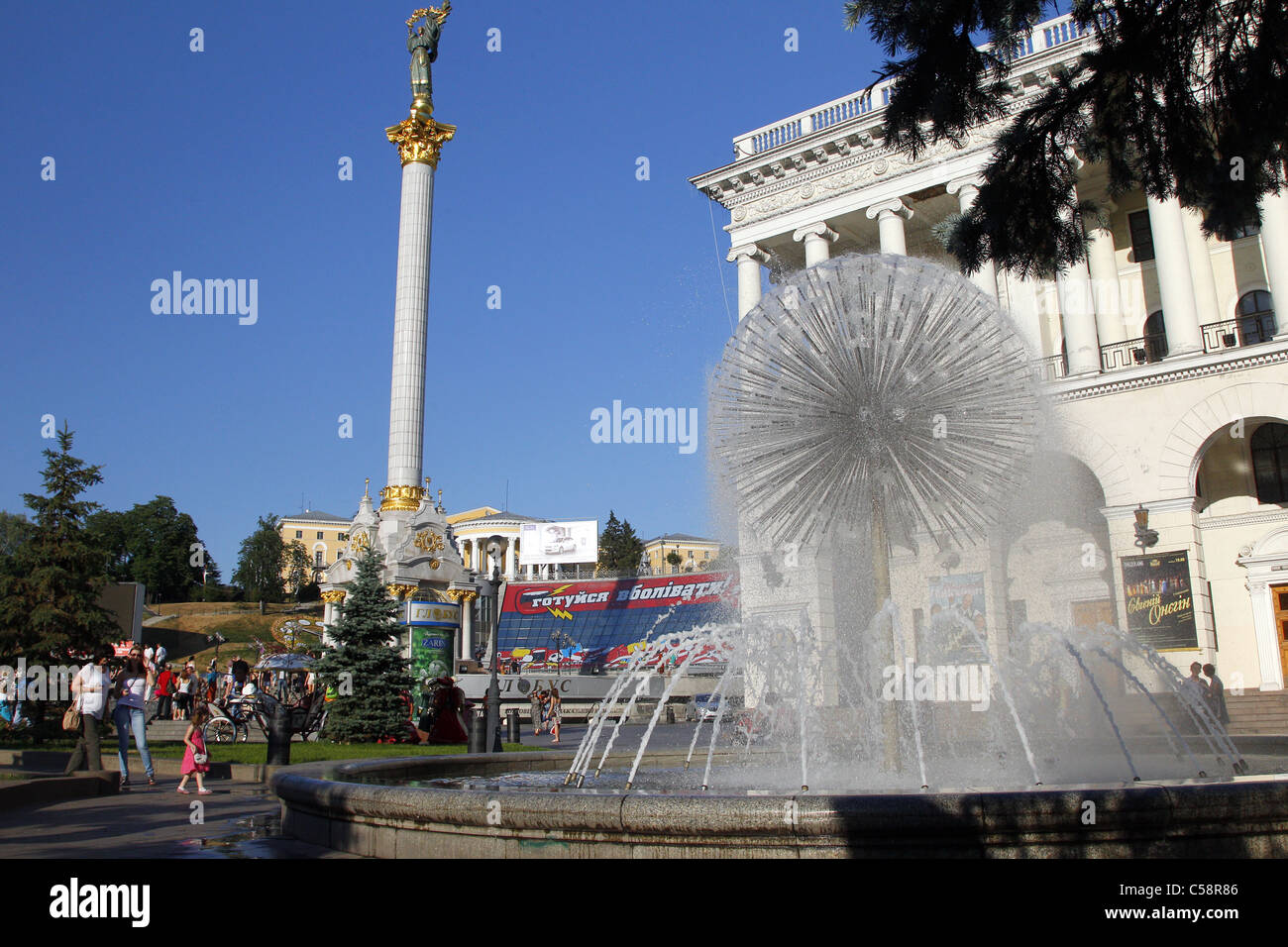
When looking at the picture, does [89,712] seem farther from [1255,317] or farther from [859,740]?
[1255,317]

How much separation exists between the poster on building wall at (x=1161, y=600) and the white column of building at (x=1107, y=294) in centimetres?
741

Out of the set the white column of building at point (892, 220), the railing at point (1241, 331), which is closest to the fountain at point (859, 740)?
the railing at point (1241, 331)

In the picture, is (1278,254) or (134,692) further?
(1278,254)

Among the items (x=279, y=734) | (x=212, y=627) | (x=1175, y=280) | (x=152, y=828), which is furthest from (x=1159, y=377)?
(x=212, y=627)

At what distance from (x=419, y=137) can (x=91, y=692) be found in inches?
1186

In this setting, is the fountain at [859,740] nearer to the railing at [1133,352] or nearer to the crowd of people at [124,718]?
the crowd of people at [124,718]

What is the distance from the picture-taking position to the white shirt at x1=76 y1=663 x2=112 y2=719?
35.0ft

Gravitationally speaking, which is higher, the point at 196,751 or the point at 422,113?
the point at 422,113

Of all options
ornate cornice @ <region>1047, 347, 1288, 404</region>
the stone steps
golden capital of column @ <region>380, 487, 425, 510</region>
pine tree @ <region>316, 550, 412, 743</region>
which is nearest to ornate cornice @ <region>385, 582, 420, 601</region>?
golden capital of column @ <region>380, 487, 425, 510</region>

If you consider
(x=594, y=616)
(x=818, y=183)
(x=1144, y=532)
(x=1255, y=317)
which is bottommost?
(x=1144, y=532)

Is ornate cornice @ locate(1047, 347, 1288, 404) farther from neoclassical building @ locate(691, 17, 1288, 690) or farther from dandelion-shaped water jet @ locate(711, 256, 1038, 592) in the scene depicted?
dandelion-shaped water jet @ locate(711, 256, 1038, 592)

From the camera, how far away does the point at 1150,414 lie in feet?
80.2

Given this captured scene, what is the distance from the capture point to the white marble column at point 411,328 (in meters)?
34.0
